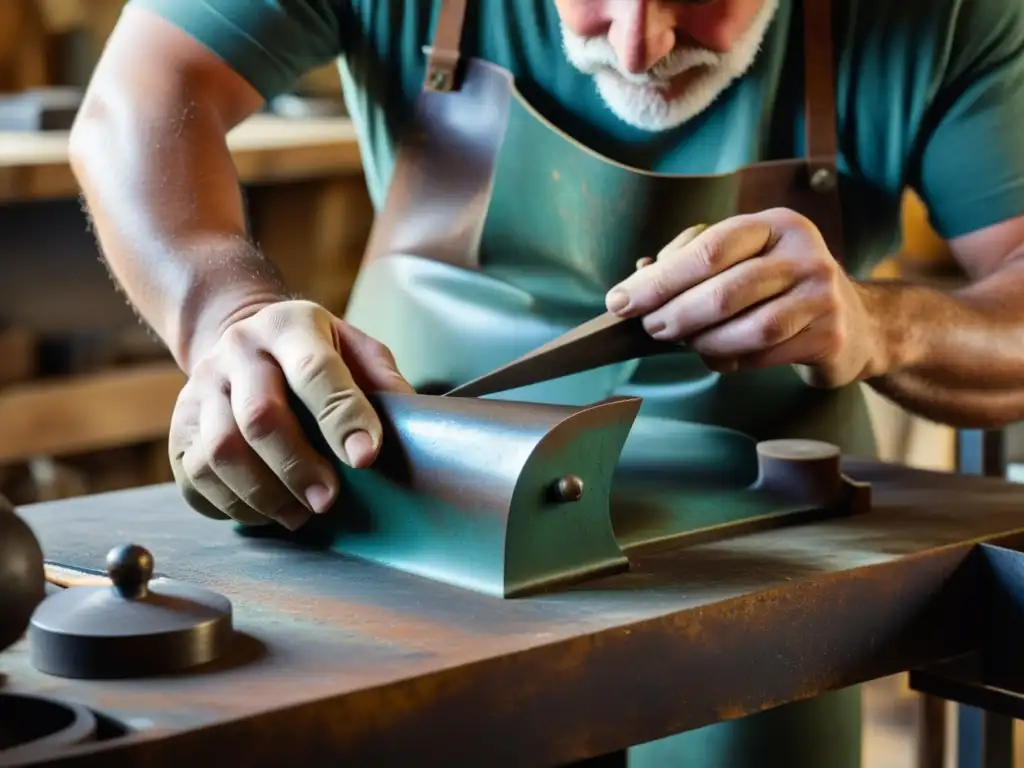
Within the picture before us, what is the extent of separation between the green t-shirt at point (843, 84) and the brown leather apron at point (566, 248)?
4cm

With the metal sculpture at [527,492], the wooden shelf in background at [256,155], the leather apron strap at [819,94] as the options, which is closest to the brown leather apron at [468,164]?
the leather apron strap at [819,94]

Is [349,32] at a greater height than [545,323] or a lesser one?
greater

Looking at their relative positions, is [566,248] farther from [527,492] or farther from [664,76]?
[527,492]

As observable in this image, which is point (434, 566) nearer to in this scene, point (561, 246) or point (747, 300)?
point (747, 300)

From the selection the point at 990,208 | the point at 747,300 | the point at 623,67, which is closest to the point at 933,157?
the point at 990,208

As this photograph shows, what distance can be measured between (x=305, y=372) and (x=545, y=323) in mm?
524

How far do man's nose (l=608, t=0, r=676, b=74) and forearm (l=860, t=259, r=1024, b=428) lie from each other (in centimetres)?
34

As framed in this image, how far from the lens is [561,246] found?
1.99 meters

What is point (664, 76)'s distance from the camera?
1891 millimetres

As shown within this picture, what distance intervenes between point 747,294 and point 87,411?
7.43 feet

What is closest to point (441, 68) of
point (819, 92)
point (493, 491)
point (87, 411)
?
point (819, 92)

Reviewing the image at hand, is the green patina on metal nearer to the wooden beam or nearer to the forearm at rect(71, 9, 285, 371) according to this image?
the forearm at rect(71, 9, 285, 371)

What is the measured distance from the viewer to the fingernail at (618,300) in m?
1.58

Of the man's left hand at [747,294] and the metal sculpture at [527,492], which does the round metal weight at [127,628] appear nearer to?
the metal sculpture at [527,492]
